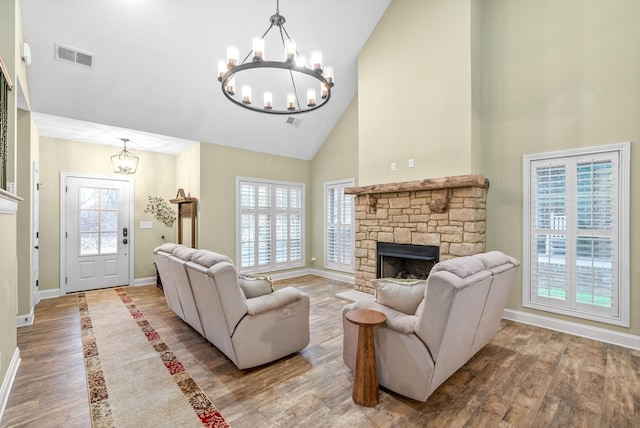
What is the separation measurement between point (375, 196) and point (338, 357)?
2776 millimetres

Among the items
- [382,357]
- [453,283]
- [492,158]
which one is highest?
[492,158]

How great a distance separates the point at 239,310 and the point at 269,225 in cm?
406

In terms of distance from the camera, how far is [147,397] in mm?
2271

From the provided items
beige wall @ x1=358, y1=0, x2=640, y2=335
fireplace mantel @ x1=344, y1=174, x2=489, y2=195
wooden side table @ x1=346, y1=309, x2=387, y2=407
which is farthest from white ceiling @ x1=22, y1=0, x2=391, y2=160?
wooden side table @ x1=346, y1=309, x2=387, y2=407

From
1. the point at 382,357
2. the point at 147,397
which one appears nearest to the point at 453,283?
the point at 382,357

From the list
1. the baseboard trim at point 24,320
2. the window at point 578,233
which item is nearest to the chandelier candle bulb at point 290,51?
the window at point 578,233

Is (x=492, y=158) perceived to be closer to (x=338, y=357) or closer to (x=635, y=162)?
(x=635, y=162)

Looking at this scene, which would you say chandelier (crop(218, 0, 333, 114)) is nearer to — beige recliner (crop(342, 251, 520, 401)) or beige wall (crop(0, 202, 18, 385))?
beige recliner (crop(342, 251, 520, 401))

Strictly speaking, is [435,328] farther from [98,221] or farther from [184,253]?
[98,221]

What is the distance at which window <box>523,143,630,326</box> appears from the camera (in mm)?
3262

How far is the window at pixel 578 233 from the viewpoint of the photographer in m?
3.26

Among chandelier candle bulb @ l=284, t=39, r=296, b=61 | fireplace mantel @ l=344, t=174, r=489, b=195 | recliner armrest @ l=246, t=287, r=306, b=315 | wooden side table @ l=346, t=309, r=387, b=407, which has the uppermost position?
chandelier candle bulb @ l=284, t=39, r=296, b=61

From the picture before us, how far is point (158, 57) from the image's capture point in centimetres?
411

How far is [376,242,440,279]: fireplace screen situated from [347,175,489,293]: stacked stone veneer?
85mm
